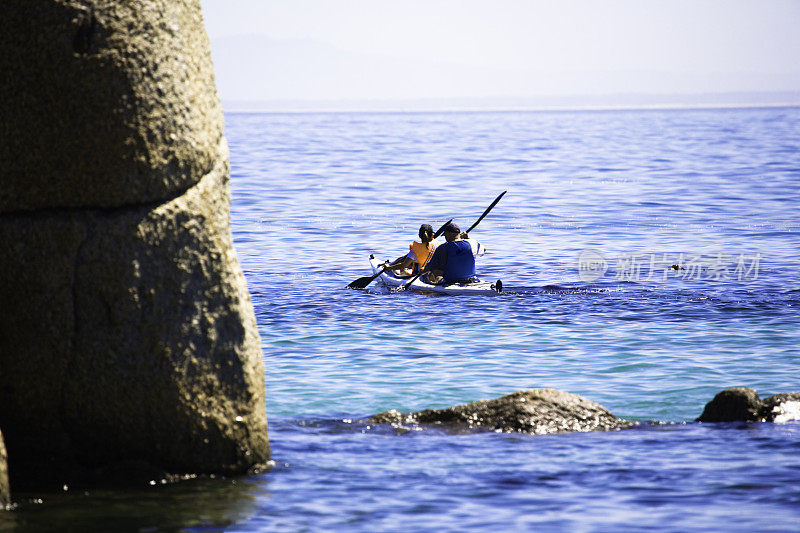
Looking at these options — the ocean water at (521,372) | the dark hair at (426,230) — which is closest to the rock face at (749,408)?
the ocean water at (521,372)

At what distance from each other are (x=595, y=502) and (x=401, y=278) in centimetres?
1228

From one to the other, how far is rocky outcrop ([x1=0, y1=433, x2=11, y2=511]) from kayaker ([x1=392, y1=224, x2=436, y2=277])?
41.5 feet

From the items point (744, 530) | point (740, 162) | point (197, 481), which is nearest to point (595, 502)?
point (744, 530)

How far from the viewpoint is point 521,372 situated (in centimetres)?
1205

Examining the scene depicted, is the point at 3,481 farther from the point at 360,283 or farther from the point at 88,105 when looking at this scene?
the point at 360,283

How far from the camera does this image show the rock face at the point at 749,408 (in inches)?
361

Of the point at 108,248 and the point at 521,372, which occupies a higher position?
the point at 108,248

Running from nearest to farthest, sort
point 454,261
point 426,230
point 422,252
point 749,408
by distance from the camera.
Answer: point 749,408
point 454,261
point 426,230
point 422,252

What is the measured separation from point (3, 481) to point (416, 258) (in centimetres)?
1309

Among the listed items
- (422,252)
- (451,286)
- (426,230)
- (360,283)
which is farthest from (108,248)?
(422,252)

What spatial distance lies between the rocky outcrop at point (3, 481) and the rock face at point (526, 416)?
351 centimetres

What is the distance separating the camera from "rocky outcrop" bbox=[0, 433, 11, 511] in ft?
21.7

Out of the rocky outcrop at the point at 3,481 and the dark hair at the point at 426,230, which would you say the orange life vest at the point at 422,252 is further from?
the rocky outcrop at the point at 3,481

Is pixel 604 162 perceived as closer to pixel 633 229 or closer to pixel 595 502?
pixel 633 229
